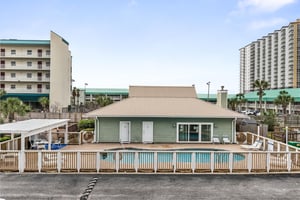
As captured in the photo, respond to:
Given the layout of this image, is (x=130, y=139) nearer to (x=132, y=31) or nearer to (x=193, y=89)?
(x=193, y=89)

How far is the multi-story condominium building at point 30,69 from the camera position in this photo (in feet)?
152

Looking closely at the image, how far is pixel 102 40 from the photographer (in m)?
33.0

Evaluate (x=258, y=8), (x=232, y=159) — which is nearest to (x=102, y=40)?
(x=258, y=8)

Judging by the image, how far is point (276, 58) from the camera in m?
102

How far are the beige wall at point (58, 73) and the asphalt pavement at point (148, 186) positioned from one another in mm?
34433

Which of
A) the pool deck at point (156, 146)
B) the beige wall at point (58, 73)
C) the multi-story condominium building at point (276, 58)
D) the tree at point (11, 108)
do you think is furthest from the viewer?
the multi-story condominium building at point (276, 58)

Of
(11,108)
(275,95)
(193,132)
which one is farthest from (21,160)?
(275,95)

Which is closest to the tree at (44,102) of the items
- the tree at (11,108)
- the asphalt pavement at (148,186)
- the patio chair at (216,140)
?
the tree at (11,108)

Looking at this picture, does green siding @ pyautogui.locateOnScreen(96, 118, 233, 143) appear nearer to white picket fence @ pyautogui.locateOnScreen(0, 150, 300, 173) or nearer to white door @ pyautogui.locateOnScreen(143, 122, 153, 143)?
white door @ pyautogui.locateOnScreen(143, 122, 153, 143)

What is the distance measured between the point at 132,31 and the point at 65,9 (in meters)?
9.42

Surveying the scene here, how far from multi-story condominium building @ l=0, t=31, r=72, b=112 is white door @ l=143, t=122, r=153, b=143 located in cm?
3048

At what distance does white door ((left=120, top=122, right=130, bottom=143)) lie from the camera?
763 inches

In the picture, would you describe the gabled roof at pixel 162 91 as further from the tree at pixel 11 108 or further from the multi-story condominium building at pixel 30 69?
the multi-story condominium building at pixel 30 69

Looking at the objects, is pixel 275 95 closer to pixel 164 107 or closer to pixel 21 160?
pixel 164 107
